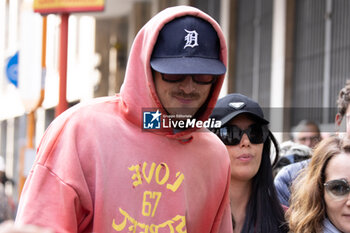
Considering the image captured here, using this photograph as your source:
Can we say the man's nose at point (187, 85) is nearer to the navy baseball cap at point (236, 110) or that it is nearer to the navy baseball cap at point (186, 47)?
the navy baseball cap at point (186, 47)

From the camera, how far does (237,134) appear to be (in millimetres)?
4293

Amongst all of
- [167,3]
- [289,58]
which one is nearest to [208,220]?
[289,58]

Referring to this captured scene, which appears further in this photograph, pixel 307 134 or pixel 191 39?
pixel 307 134

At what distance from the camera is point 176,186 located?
3.03 meters

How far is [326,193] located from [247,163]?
2.62ft

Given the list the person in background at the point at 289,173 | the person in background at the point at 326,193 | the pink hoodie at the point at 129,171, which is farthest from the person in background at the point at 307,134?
the pink hoodie at the point at 129,171

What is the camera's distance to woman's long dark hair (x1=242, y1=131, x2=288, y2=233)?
159 inches

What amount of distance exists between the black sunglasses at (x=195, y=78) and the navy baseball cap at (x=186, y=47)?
50 mm

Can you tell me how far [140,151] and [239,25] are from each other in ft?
42.9

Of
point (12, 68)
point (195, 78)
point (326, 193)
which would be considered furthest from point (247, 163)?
point (12, 68)

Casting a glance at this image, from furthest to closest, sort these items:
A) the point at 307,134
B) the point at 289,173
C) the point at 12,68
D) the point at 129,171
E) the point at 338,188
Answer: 1. the point at 12,68
2. the point at 307,134
3. the point at 289,173
4. the point at 338,188
5. the point at 129,171

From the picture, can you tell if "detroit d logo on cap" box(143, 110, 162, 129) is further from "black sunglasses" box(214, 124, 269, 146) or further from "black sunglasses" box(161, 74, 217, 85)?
"black sunglasses" box(214, 124, 269, 146)

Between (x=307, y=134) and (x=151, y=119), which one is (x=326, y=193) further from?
(x=307, y=134)

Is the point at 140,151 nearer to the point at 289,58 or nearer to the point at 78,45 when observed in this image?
the point at 289,58
